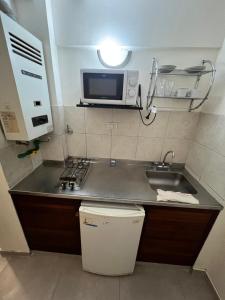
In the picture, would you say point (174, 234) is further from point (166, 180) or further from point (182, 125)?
point (182, 125)

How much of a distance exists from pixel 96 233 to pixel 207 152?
3.91 feet

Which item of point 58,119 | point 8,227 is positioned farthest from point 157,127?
point 8,227

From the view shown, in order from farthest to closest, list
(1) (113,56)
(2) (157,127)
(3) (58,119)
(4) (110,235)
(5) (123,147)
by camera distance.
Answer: (5) (123,147), (2) (157,127), (3) (58,119), (1) (113,56), (4) (110,235)

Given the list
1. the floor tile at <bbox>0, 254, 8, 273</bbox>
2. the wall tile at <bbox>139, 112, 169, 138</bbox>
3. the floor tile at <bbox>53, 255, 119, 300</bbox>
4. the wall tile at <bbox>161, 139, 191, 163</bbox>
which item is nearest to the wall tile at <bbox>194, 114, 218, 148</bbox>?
the wall tile at <bbox>161, 139, 191, 163</bbox>

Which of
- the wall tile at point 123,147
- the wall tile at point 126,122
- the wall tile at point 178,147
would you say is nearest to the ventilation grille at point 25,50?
the wall tile at point 126,122

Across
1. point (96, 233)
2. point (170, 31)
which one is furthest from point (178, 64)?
point (96, 233)

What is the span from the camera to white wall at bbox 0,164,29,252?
1122 mm

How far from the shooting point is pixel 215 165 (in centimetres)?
111

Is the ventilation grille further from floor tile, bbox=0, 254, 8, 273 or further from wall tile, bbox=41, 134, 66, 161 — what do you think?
floor tile, bbox=0, 254, 8, 273

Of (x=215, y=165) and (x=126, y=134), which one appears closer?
(x=215, y=165)

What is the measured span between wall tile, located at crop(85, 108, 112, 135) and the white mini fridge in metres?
0.79

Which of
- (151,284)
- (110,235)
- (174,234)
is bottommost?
(151,284)

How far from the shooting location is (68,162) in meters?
1.58

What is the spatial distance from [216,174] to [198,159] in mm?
264
